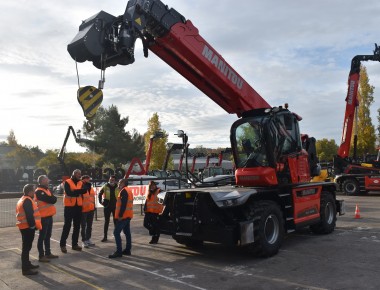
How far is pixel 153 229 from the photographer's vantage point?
9.38m

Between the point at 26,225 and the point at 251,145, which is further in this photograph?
the point at 251,145

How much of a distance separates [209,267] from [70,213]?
361 cm

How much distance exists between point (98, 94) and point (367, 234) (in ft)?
25.2

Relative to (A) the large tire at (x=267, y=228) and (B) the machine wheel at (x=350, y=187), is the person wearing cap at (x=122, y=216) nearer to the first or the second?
(A) the large tire at (x=267, y=228)

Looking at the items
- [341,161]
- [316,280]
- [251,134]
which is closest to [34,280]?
[316,280]

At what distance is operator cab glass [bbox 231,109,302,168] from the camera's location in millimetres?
8961

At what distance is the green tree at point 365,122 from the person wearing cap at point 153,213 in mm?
35696

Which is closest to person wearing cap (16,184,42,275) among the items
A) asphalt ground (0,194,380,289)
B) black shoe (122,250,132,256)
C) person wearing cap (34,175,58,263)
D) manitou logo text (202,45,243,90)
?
asphalt ground (0,194,380,289)

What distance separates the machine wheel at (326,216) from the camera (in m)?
10.5

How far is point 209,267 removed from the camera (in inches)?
298

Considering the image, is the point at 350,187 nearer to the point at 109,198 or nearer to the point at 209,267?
the point at 109,198

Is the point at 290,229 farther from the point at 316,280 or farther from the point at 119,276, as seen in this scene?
the point at 119,276

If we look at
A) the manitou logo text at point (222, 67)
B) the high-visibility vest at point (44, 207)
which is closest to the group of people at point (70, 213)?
the high-visibility vest at point (44, 207)

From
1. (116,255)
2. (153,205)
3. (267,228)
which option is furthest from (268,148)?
(116,255)
